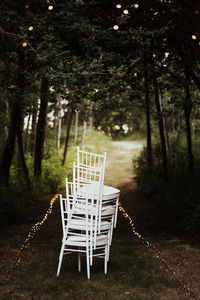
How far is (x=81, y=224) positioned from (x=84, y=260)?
4.25 feet

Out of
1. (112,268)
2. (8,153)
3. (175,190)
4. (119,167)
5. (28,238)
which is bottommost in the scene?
(28,238)

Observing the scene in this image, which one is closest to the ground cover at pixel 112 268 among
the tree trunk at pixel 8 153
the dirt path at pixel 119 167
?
the tree trunk at pixel 8 153

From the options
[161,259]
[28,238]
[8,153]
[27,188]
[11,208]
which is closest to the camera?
[161,259]

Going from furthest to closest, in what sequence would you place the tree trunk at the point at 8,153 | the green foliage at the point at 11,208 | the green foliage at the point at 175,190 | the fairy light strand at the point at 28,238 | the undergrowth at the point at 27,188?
the tree trunk at the point at 8,153
the undergrowth at the point at 27,188
the green foliage at the point at 11,208
the green foliage at the point at 175,190
the fairy light strand at the point at 28,238

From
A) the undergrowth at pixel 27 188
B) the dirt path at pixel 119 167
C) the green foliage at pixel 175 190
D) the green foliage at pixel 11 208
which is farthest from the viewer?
the dirt path at pixel 119 167

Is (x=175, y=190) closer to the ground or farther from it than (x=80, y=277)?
farther from it

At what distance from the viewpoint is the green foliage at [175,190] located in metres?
9.09

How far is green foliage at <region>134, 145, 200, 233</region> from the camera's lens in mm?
9094

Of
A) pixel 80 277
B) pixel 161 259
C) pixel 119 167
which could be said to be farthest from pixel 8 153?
pixel 119 167

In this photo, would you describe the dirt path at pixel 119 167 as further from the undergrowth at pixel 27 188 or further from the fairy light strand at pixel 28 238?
the fairy light strand at pixel 28 238

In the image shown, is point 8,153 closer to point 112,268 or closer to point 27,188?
point 27,188

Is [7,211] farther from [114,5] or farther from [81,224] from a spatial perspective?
[114,5]

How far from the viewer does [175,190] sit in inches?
457

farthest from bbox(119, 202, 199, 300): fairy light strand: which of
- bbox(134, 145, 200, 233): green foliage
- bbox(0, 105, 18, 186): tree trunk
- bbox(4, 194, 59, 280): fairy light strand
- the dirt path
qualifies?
the dirt path
